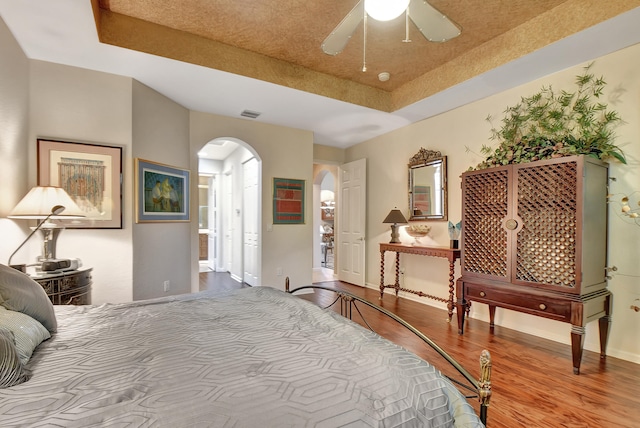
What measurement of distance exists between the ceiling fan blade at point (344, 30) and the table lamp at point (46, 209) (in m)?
2.33

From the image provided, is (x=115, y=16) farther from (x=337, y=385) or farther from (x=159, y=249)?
(x=337, y=385)

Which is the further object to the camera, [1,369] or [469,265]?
[469,265]

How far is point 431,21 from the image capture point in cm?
193

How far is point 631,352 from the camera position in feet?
8.16

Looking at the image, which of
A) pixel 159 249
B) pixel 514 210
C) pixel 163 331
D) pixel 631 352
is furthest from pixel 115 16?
pixel 631 352

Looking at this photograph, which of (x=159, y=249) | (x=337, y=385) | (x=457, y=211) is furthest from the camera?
(x=457, y=211)

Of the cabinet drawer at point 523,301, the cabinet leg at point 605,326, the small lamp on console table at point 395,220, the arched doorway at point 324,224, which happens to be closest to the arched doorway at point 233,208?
the arched doorway at point 324,224

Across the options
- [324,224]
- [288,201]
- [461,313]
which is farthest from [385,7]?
A: [324,224]

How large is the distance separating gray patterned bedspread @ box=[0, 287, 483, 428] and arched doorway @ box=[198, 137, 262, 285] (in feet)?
10.6

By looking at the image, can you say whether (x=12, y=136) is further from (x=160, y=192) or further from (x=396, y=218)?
(x=396, y=218)

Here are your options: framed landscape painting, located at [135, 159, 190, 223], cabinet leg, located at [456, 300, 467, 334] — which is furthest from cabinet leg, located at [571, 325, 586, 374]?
framed landscape painting, located at [135, 159, 190, 223]

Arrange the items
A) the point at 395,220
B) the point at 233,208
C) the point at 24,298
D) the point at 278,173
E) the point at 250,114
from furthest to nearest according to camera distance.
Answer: the point at 233,208 < the point at 278,173 < the point at 395,220 < the point at 250,114 < the point at 24,298

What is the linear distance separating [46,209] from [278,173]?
287 centimetres

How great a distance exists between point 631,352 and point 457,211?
199 cm
